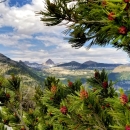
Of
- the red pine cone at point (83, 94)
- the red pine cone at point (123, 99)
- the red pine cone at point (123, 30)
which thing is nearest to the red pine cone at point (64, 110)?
the red pine cone at point (83, 94)

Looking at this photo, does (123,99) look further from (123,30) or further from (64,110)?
(64,110)

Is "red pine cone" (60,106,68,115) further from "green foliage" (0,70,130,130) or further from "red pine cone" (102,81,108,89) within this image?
"red pine cone" (102,81,108,89)

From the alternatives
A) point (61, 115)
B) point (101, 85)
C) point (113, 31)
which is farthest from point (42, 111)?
point (113, 31)

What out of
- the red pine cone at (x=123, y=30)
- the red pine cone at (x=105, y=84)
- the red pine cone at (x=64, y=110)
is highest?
the red pine cone at (x=123, y=30)

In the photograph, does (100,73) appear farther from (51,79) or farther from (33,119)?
(33,119)

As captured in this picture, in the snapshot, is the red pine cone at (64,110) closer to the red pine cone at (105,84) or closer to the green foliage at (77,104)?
the green foliage at (77,104)

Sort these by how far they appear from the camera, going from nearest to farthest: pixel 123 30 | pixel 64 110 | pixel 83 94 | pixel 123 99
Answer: pixel 123 30 → pixel 123 99 → pixel 83 94 → pixel 64 110

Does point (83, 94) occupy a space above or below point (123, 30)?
below

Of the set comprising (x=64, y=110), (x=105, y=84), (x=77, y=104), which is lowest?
(x=64, y=110)

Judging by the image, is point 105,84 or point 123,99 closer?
point 123,99

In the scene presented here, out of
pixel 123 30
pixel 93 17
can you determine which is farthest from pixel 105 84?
pixel 123 30

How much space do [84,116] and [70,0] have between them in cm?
290

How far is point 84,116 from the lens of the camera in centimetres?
417

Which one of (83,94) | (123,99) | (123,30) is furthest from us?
(83,94)
